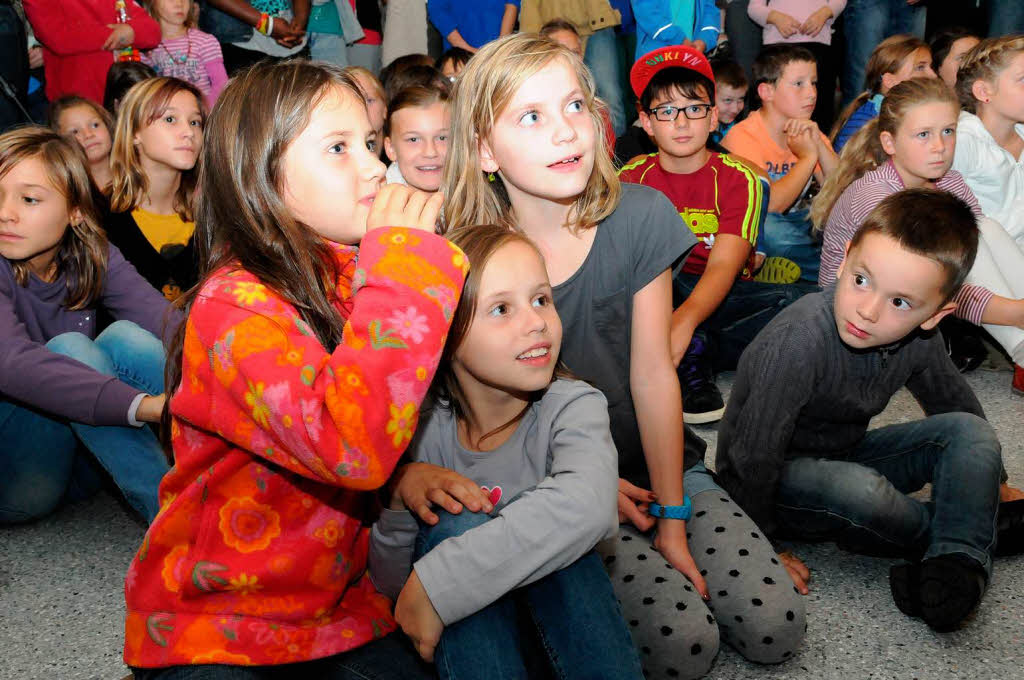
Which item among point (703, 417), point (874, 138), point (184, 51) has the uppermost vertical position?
point (184, 51)

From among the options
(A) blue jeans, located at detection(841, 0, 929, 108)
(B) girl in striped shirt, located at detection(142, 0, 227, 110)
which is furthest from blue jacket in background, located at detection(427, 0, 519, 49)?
(A) blue jeans, located at detection(841, 0, 929, 108)

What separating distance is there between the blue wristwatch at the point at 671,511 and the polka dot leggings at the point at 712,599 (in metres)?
0.06

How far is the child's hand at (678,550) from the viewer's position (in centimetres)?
139

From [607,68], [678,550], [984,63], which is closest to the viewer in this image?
[678,550]

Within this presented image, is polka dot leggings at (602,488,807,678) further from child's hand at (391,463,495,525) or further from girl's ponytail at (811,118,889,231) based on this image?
girl's ponytail at (811,118,889,231)

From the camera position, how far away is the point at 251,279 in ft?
3.14

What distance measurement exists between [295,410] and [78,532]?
126 cm

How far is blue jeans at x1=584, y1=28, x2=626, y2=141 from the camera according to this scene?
12.1 feet

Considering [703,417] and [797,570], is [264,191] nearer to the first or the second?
[797,570]

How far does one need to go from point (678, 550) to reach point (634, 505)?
0.33 ft

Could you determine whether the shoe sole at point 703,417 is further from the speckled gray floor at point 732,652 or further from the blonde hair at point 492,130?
the blonde hair at point 492,130

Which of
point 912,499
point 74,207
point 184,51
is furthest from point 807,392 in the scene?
point 184,51

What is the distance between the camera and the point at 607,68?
372cm

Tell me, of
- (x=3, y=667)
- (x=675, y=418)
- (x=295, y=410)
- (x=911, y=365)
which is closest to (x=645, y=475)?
(x=675, y=418)
